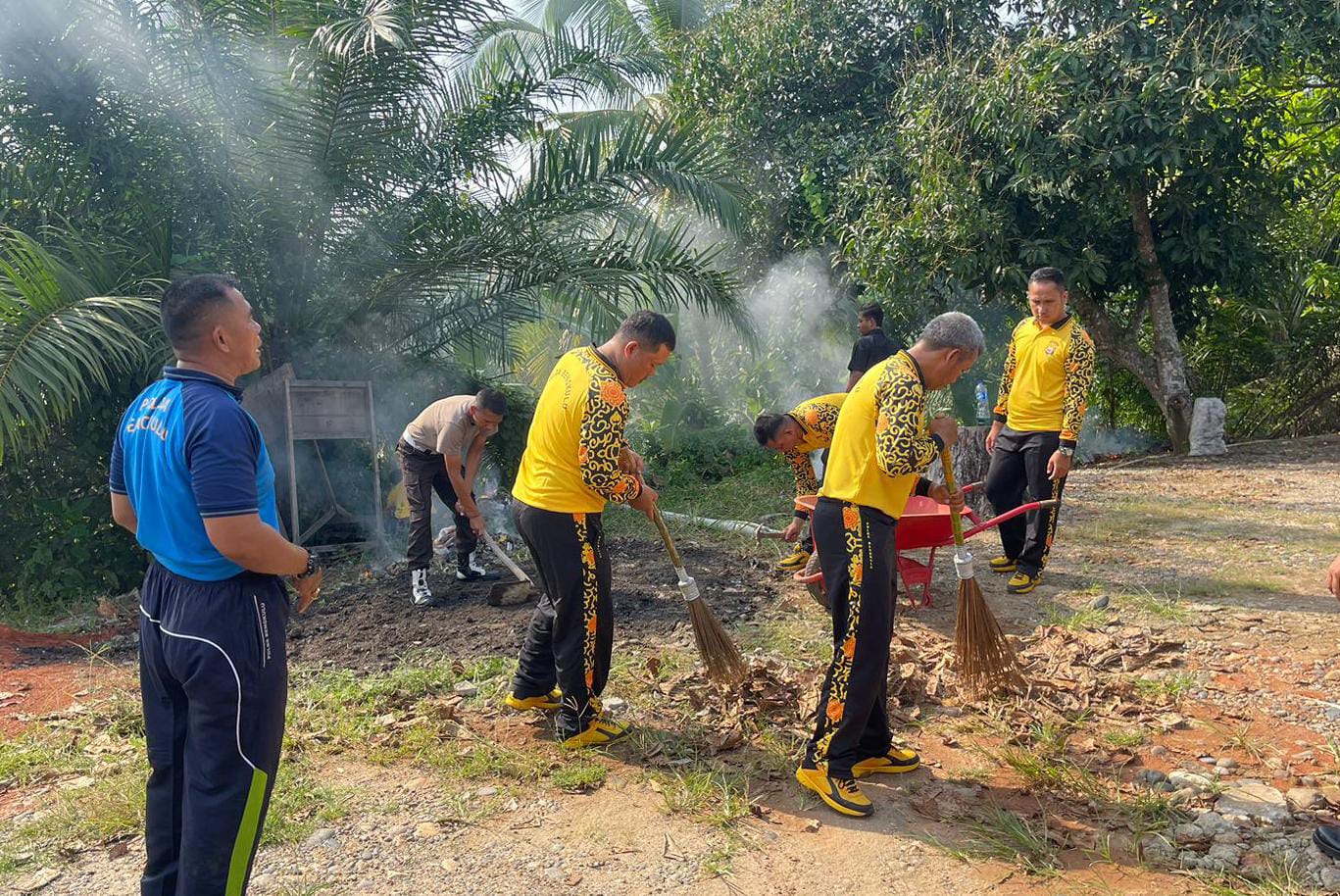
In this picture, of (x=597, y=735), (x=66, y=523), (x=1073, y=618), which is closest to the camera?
(x=597, y=735)

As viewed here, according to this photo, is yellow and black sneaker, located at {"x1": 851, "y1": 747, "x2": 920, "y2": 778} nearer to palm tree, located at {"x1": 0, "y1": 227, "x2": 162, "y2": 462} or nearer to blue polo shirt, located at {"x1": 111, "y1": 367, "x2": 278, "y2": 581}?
blue polo shirt, located at {"x1": 111, "y1": 367, "x2": 278, "y2": 581}

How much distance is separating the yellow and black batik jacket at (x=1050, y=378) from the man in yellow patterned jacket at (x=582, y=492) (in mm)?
2923

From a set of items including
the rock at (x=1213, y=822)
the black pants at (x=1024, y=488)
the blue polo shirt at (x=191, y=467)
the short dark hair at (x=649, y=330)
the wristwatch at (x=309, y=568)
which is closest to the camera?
the blue polo shirt at (x=191, y=467)

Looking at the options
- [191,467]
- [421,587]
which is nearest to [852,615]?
[191,467]

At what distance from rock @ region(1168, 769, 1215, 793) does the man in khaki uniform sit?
4186 mm

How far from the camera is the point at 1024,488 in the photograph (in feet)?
20.7

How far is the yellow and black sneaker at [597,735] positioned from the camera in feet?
13.5

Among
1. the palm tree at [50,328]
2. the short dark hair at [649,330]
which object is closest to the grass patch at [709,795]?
the short dark hair at [649,330]

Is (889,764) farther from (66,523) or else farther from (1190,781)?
(66,523)

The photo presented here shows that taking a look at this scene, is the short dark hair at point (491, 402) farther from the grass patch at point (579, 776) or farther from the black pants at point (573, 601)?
the grass patch at point (579, 776)

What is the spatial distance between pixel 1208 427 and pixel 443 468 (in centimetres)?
813

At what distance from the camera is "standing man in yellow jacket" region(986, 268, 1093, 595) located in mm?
5773

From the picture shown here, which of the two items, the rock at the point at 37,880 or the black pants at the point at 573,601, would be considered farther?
the black pants at the point at 573,601

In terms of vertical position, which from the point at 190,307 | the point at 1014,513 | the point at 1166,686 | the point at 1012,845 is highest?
the point at 190,307
